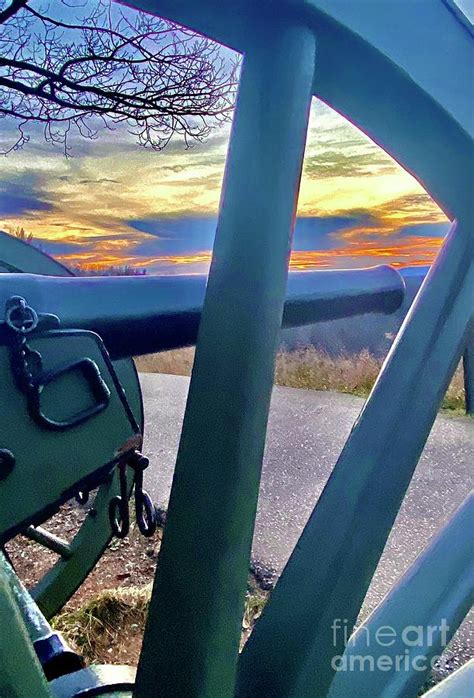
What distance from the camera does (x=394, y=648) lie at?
2.01 feet

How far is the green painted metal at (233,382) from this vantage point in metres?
0.39

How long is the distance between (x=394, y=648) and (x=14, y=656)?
377 mm

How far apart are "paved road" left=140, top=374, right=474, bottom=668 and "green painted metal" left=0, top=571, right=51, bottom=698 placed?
1.36 metres

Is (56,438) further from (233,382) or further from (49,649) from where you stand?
(49,649)

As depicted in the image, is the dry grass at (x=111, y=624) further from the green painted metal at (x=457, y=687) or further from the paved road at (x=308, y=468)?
the green painted metal at (x=457, y=687)

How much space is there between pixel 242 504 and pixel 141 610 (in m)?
1.29

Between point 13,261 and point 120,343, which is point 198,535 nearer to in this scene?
point 120,343

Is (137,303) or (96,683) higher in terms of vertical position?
(137,303)

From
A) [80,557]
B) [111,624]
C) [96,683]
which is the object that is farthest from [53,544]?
[96,683]

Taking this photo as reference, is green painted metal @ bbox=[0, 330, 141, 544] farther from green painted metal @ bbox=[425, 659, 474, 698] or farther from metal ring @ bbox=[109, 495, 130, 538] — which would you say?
green painted metal @ bbox=[425, 659, 474, 698]

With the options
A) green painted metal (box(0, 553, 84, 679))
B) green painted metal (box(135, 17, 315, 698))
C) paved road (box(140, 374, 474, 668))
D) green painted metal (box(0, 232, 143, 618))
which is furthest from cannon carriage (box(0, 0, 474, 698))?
paved road (box(140, 374, 474, 668))

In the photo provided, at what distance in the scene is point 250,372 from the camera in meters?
0.41

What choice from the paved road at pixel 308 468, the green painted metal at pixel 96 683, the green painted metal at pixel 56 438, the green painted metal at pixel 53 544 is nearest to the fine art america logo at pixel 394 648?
the green painted metal at pixel 96 683

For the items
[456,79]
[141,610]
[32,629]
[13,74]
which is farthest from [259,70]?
[13,74]
